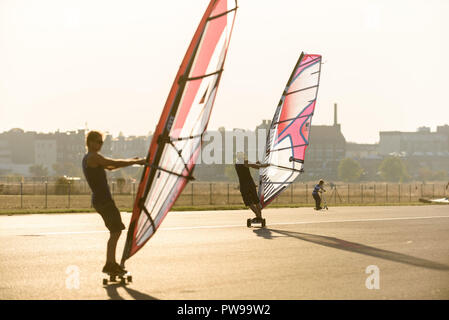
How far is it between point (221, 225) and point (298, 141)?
379cm

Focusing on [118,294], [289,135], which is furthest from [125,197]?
[118,294]

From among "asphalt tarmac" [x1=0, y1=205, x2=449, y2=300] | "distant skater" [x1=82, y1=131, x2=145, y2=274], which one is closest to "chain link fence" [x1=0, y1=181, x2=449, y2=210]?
"asphalt tarmac" [x1=0, y1=205, x2=449, y2=300]

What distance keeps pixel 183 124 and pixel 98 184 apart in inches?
45.9

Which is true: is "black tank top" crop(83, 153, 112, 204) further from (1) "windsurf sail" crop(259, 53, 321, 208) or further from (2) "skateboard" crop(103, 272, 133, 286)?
(1) "windsurf sail" crop(259, 53, 321, 208)

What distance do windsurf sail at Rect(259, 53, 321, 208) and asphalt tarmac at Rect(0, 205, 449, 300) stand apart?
3.30 meters

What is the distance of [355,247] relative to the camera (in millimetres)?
12234

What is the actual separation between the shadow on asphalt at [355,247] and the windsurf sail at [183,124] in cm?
377

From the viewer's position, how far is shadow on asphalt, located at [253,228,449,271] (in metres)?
10.1

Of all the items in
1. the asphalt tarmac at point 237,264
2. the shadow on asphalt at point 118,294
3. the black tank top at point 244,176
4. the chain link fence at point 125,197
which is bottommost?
the shadow on asphalt at point 118,294

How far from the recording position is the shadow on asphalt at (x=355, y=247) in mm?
10125

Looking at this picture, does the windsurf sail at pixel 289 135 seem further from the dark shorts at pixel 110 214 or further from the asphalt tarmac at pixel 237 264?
the dark shorts at pixel 110 214

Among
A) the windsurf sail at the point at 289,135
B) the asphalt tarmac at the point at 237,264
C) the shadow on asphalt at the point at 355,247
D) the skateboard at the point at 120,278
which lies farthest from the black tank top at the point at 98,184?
the windsurf sail at the point at 289,135

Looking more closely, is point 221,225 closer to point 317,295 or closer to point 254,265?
point 254,265
